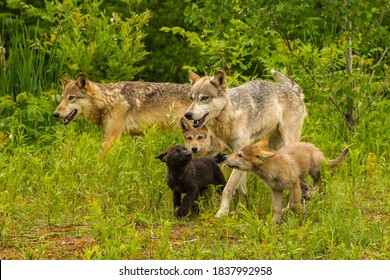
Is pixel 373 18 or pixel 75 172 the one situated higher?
pixel 373 18

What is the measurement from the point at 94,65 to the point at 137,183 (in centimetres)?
414

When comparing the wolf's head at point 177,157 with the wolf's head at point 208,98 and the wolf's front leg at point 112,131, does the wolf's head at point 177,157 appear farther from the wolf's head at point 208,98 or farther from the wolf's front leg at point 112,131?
the wolf's front leg at point 112,131

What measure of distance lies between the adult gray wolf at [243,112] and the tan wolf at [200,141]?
46 centimetres

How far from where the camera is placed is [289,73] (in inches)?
471

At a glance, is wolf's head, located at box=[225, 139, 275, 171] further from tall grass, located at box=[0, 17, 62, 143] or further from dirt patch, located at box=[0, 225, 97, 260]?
tall grass, located at box=[0, 17, 62, 143]

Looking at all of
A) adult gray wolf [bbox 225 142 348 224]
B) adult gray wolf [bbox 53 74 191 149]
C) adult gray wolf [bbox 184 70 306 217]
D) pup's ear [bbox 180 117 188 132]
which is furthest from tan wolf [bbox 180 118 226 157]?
adult gray wolf [bbox 225 142 348 224]

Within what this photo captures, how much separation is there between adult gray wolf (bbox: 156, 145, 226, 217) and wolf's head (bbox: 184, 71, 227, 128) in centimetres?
47

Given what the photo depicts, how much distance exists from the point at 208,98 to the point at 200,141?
0.84m

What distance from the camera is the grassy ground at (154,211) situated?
24.2 ft

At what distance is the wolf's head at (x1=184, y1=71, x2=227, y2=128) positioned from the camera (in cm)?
908

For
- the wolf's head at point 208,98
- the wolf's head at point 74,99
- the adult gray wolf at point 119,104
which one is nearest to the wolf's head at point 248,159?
the wolf's head at point 208,98

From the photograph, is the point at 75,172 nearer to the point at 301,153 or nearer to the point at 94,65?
the point at 301,153
